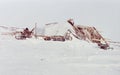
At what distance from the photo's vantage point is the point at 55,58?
1.48 m

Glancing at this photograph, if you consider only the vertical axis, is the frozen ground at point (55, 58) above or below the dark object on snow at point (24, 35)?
below

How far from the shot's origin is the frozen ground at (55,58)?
1439 mm

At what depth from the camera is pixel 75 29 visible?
1526mm

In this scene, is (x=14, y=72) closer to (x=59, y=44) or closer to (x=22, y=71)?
(x=22, y=71)

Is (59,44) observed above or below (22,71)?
A: above

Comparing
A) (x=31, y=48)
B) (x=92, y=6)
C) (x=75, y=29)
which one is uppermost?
(x=92, y=6)

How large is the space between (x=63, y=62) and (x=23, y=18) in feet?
1.11

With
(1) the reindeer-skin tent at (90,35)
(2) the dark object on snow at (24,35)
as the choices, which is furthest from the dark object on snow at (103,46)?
(2) the dark object on snow at (24,35)

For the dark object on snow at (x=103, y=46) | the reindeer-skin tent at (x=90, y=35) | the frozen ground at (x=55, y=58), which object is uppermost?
the reindeer-skin tent at (x=90, y=35)

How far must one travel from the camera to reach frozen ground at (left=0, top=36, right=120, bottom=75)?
1.44m

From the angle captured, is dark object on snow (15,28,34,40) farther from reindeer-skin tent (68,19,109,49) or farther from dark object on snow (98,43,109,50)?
dark object on snow (98,43,109,50)

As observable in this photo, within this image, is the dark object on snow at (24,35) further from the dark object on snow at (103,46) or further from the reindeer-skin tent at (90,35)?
the dark object on snow at (103,46)

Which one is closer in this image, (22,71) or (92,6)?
(22,71)

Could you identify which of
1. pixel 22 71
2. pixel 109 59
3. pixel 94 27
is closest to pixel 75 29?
pixel 94 27
